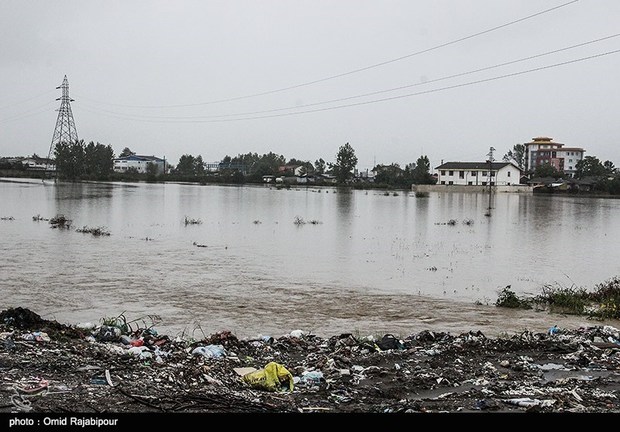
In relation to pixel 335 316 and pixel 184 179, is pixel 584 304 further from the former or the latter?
pixel 184 179

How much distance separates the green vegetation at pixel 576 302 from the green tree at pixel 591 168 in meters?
106

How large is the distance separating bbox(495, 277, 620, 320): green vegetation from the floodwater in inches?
21.3

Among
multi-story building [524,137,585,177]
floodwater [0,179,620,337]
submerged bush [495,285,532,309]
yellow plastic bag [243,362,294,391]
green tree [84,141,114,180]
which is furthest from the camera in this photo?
multi-story building [524,137,585,177]

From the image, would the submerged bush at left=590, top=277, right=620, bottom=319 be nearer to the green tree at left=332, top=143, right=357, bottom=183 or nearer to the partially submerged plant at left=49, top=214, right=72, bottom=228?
the partially submerged plant at left=49, top=214, right=72, bottom=228

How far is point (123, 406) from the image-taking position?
5.70 meters

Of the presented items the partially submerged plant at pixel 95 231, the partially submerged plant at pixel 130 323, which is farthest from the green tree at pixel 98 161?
the partially submerged plant at pixel 130 323

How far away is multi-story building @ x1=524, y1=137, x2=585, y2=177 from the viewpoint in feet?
447

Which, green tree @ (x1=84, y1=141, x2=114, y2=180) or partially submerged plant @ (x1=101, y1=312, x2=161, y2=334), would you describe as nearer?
partially submerged plant @ (x1=101, y1=312, x2=161, y2=334)

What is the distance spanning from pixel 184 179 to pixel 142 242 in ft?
357

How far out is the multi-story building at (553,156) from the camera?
136 meters

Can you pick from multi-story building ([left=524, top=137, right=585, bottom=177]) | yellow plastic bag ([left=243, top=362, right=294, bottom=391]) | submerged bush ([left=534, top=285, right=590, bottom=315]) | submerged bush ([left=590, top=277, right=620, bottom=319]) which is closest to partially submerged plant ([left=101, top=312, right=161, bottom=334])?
yellow plastic bag ([left=243, top=362, right=294, bottom=391])

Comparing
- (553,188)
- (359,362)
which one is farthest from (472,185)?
(359,362)

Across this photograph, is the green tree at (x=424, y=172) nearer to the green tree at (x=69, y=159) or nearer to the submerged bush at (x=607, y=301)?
the green tree at (x=69, y=159)

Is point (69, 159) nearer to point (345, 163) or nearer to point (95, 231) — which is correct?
point (345, 163)
